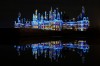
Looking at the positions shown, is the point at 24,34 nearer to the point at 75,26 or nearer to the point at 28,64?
the point at 75,26

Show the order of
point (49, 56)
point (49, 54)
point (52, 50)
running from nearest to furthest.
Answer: point (49, 56), point (49, 54), point (52, 50)

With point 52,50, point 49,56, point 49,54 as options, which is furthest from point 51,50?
point 49,56

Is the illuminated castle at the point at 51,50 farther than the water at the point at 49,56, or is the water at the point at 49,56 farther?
the illuminated castle at the point at 51,50

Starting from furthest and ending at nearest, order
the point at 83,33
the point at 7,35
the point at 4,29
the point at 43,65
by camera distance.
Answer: the point at 83,33
the point at 4,29
the point at 7,35
the point at 43,65

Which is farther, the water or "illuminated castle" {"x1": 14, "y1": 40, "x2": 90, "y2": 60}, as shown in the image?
"illuminated castle" {"x1": 14, "y1": 40, "x2": 90, "y2": 60}

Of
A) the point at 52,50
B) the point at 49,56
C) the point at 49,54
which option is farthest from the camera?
the point at 52,50

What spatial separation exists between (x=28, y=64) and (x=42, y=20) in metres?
24.4

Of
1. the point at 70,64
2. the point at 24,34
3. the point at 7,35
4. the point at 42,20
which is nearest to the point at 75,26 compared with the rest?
the point at 42,20

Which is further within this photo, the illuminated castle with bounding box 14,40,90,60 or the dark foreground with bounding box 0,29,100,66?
the illuminated castle with bounding box 14,40,90,60

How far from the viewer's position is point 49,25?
29.8m

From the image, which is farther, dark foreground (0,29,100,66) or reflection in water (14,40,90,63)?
reflection in water (14,40,90,63)

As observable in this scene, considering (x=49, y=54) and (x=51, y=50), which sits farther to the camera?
(x=51, y=50)

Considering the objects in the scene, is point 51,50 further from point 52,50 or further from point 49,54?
point 49,54

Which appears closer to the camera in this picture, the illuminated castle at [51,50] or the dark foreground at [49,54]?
the dark foreground at [49,54]
